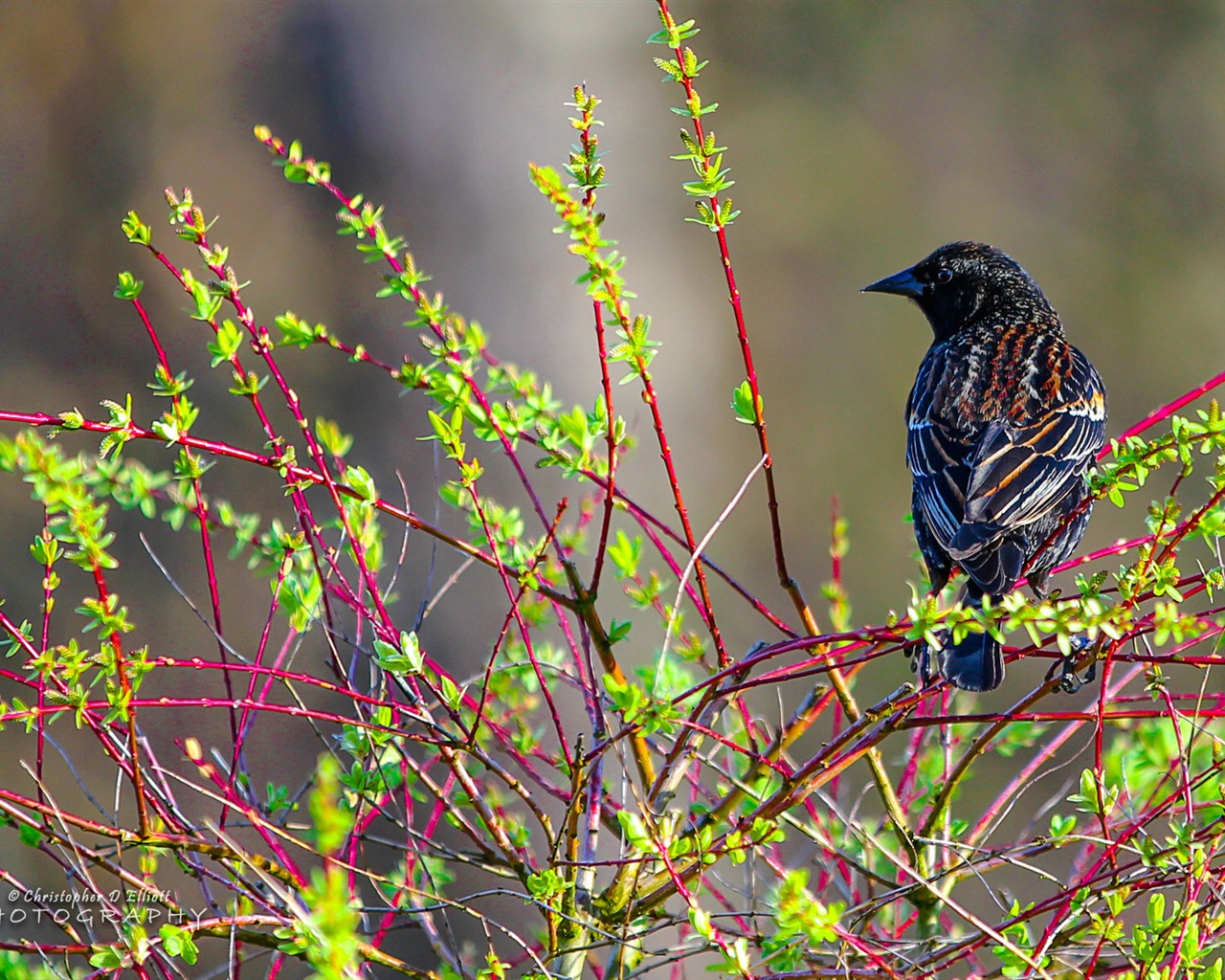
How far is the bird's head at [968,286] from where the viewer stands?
11.8 ft

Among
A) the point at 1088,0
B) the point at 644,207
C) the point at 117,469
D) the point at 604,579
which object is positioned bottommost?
the point at 604,579

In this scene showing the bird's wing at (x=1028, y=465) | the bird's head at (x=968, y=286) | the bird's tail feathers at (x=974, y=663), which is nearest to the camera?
the bird's tail feathers at (x=974, y=663)

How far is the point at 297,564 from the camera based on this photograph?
6.24ft

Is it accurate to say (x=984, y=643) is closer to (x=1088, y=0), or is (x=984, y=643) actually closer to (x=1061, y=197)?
(x=1061, y=197)

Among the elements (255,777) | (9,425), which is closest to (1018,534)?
(255,777)

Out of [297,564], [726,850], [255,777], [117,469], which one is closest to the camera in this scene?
[726,850]

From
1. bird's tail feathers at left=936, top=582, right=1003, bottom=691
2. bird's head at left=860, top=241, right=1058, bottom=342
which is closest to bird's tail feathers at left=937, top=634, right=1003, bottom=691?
bird's tail feathers at left=936, top=582, right=1003, bottom=691

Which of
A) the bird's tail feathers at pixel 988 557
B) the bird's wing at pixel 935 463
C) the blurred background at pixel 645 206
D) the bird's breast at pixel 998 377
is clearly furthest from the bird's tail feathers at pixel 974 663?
the blurred background at pixel 645 206

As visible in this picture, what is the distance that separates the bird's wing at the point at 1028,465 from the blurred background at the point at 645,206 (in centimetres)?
255

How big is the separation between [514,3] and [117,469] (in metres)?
4.20

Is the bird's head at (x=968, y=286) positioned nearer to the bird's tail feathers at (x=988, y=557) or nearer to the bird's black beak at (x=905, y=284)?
the bird's black beak at (x=905, y=284)

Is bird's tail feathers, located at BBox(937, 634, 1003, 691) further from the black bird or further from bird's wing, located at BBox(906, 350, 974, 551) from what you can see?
bird's wing, located at BBox(906, 350, 974, 551)

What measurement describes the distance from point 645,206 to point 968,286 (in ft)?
9.21

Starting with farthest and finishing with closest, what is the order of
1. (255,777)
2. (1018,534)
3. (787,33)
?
1. (787,33)
2. (255,777)
3. (1018,534)
